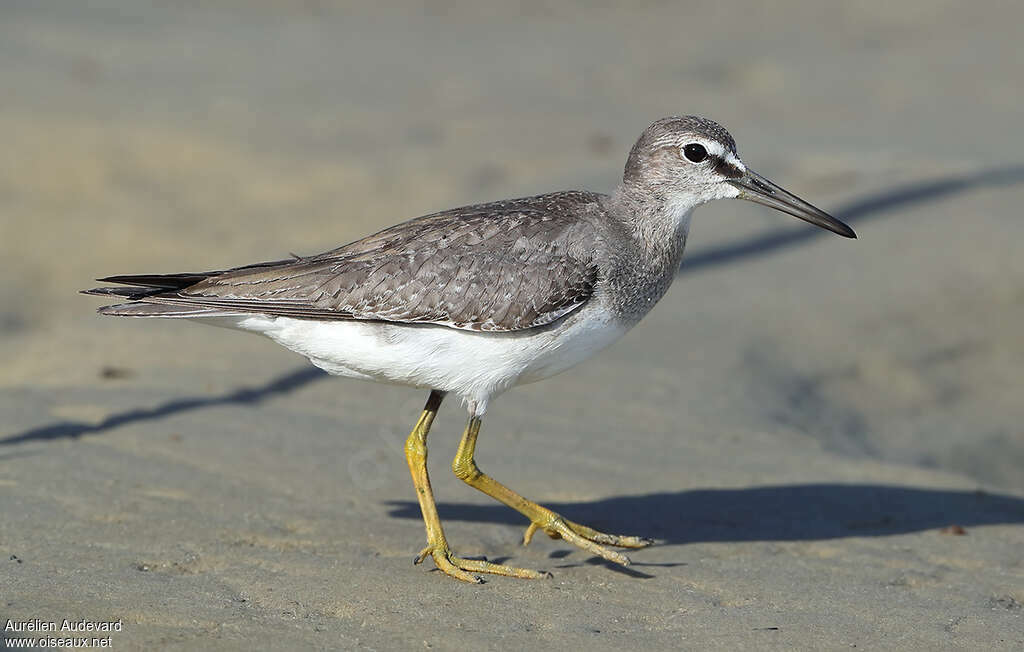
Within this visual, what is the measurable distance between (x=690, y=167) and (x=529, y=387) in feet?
10.2

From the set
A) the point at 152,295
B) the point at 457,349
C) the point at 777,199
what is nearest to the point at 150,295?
the point at 152,295

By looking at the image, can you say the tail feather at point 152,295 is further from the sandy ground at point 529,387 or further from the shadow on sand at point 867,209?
the shadow on sand at point 867,209

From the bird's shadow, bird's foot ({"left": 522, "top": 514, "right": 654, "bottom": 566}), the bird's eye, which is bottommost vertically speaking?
bird's foot ({"left": 522, "top": 514, "right": 654, "bottom": 566})

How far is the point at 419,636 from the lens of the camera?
17.9 feet

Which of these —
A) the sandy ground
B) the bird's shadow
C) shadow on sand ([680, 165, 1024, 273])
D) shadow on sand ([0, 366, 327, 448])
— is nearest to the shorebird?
the bird's shadow

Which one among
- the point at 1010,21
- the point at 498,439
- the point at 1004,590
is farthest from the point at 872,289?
the point at 1010,21

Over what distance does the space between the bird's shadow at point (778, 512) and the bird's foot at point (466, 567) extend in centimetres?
91

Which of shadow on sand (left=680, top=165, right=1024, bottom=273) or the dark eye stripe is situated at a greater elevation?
shadow on sand (left=680, top=165, right=1024, bottom=273)

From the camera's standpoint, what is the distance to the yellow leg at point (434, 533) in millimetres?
6340

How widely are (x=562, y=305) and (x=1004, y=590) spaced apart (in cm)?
266

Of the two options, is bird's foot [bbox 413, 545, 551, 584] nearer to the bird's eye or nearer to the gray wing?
the gray wing

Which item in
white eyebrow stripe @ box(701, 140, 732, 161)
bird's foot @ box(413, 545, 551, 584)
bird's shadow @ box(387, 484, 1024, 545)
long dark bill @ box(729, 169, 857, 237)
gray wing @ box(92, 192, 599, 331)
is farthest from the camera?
bird's shadow @ box(387, 484, 1024, 545)

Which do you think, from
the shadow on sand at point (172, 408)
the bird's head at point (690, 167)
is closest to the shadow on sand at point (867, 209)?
the shadow on sand at point (172, 408)

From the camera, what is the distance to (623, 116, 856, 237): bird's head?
6863 mm
